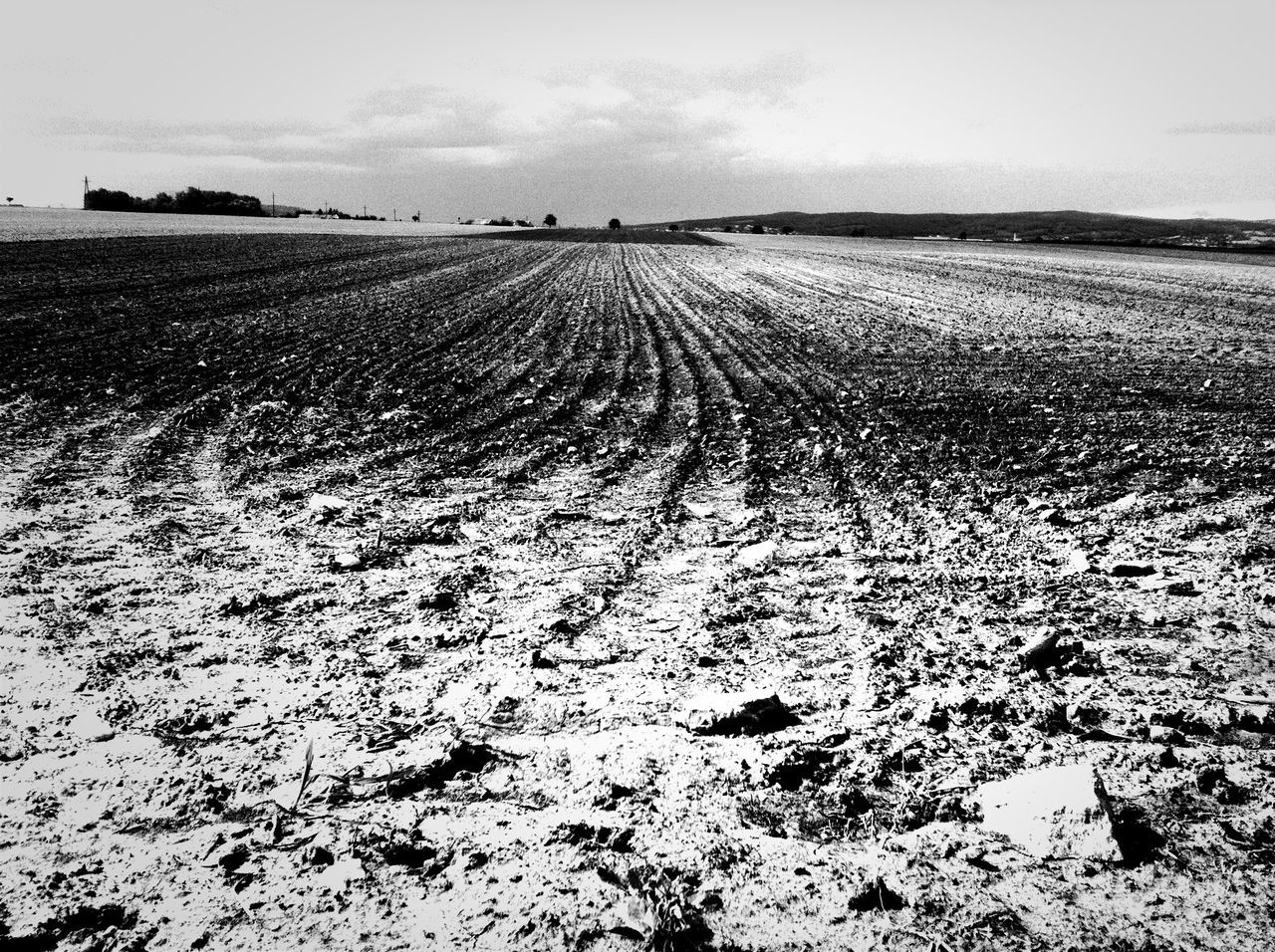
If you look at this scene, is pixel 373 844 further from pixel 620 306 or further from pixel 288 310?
pixel 620 306

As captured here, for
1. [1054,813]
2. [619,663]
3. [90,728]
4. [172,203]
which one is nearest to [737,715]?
[619,663]

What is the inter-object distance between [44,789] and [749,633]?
9.44 ft

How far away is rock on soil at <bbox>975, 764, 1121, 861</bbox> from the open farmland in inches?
1.8

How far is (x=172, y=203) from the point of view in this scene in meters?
87.1

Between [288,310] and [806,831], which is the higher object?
[288,310]

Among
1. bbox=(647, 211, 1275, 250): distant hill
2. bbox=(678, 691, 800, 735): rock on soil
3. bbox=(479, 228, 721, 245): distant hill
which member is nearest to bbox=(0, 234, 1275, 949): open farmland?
bbox=(678, 691, 800, 735): rock on soil

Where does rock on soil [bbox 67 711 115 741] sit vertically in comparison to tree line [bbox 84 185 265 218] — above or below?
below

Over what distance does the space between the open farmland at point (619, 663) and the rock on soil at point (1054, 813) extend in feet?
0.15

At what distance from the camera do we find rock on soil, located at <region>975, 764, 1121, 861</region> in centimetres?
234

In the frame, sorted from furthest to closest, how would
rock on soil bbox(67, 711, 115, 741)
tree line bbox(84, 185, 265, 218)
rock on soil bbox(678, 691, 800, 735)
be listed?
1. tree line bbox(84, 185, 265, 218)
2. rock on soil bbox(678, 691, 800, 735)
3. rock on soil bbox(67, 711, 115, 741)

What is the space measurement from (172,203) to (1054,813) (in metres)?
107

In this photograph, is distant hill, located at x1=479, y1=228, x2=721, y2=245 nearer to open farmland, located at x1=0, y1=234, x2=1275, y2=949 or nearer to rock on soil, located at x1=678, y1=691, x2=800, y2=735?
open farmland, located at x1=0, y1=234, x2=1275, y2=949

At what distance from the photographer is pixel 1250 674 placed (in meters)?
3.20

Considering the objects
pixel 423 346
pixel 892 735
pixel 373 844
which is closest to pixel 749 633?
pixel 892 735
